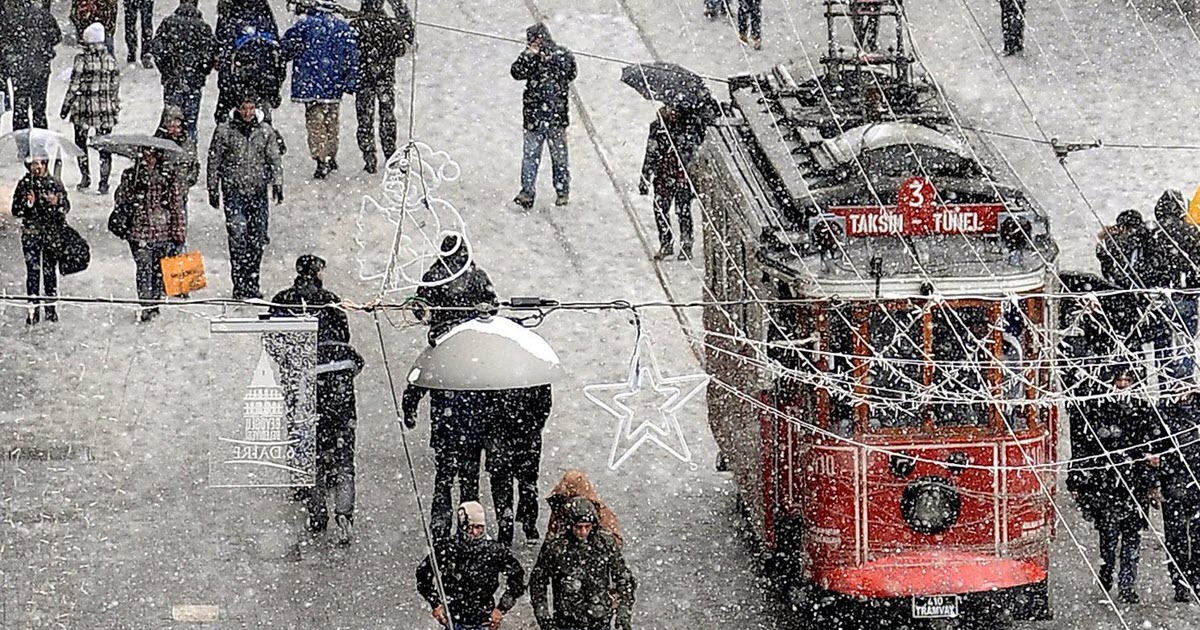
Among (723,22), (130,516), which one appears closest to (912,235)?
(130,516)

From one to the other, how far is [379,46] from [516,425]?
721 cm

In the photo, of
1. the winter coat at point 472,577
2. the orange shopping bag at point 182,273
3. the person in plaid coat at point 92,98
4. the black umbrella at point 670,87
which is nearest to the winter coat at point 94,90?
the person in plaid coat at point 92,98

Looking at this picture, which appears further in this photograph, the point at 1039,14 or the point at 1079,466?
the point at 1039,14

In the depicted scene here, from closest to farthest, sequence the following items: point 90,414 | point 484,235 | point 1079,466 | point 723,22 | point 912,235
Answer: point 912,235, point 1079,466, point 90,414, point 484,235, point 723,22

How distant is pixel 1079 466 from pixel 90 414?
7.37 metres

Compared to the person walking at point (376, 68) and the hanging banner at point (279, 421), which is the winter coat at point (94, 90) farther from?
the hanging banner at point (279, 421)

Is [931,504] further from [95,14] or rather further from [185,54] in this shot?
[95,14]

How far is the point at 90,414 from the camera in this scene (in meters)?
18.7

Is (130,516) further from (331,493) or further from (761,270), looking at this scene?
(761,270)

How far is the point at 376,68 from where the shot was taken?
22359 mm

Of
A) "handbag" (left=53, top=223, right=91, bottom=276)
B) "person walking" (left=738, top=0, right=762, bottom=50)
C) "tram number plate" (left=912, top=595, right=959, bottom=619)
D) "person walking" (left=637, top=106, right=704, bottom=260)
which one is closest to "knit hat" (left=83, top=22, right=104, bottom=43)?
"handbag" (left=53, top=223, right=91, bottom=276)

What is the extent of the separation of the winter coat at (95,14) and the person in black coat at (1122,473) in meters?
13.1

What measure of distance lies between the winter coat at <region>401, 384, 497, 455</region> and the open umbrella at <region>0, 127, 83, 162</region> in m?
5.74

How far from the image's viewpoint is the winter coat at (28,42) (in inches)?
904
